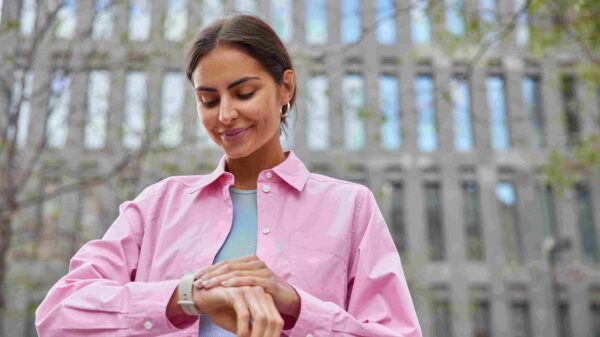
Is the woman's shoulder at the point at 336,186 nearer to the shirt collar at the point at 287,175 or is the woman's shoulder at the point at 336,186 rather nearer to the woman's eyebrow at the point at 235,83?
the shirt collar at the point at 287,175

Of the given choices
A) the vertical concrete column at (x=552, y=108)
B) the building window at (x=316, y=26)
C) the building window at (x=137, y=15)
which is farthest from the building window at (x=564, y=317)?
the building window at (x=137, y=15)

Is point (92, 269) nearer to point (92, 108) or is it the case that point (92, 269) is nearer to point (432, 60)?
point (92, 108)

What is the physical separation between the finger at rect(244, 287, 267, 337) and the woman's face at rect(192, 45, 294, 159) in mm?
464

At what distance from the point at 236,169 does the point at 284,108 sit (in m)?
0.22

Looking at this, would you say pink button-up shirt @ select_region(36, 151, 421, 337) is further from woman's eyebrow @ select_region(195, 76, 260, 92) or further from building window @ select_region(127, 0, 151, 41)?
building window @ select_region(127, 0, 151, 41)

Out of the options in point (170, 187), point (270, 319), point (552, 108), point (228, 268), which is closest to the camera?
point (270, 319)

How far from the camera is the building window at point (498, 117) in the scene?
29000 millimetres

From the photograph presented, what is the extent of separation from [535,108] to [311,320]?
2965 cm

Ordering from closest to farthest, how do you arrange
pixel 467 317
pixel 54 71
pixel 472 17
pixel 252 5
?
pixel 472 17
pixel 54 71
pixel 252 5
pixel 467 317

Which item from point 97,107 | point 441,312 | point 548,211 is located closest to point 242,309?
point 97,107

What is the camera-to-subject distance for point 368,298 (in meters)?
1.67

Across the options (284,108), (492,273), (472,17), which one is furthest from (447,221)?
(284,108)

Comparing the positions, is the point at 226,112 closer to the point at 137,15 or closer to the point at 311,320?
the point at 311,320

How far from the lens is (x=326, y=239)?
1.75m
